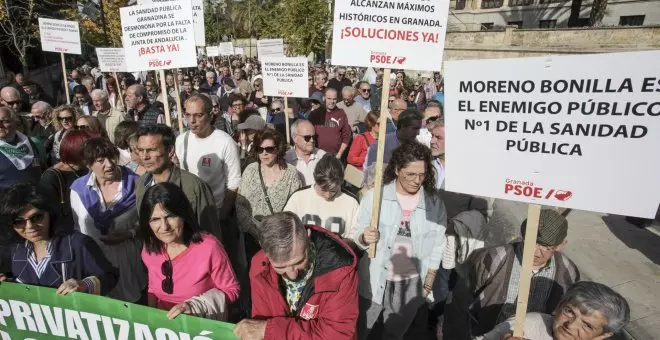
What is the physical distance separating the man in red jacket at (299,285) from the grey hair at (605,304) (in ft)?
3.56

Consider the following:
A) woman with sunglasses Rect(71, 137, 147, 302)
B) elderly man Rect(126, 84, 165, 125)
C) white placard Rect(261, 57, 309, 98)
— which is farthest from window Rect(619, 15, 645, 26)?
woman with sunglasses Rect(71, 137, 147, 302)


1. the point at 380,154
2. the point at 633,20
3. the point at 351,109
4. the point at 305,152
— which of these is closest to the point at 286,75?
the point at 351,109

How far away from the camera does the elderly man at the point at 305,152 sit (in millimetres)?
3848

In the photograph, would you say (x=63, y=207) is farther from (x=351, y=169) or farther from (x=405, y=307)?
(x=405, y=307)

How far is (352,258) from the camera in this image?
2.05 m

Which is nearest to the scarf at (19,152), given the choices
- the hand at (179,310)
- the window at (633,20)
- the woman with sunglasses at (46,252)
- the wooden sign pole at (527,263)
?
the woman with sunglasses at (46,252)

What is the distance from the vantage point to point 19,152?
385 cm

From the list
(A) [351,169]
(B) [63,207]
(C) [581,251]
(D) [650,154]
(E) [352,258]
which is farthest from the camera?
(C) [581,251]

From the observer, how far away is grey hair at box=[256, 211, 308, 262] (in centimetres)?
187

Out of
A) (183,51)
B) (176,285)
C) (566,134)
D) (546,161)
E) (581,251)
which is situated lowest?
(581,251)

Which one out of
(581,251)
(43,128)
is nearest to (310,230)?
(581,251)

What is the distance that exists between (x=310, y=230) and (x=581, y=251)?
15.2 ft

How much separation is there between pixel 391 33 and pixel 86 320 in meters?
2.62

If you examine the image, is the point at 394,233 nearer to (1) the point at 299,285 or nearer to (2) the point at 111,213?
(1) the point at 299,285
